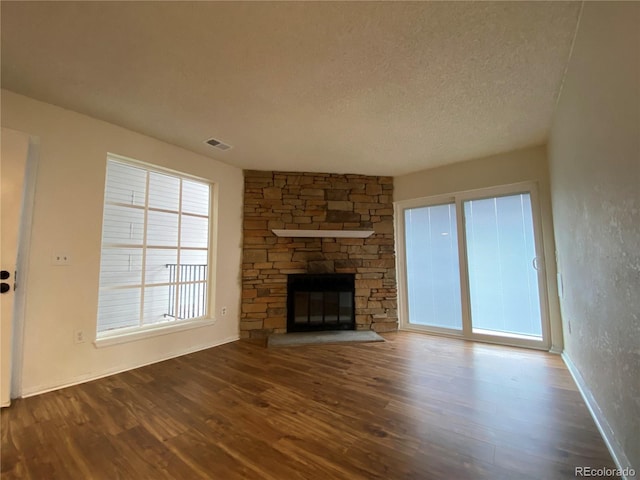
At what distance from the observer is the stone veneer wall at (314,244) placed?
3797 mm

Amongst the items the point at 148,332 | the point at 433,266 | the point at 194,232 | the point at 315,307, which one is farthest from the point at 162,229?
the point at 433,266

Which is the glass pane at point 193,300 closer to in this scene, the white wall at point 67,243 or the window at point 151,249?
the window at point 151,249

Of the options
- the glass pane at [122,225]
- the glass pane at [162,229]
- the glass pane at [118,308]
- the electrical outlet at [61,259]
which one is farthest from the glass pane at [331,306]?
the electrical outlet at [61,259]

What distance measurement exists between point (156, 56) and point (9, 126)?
1.47 metres

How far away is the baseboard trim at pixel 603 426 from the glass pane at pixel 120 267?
12.7ft

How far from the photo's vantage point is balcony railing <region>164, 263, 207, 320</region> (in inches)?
128

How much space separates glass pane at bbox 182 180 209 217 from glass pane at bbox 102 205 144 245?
0.55 meters

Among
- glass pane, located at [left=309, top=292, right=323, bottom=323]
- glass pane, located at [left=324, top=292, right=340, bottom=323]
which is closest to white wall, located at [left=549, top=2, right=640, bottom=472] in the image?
glass pane, located at [left=324, top=292, right=340, bottom=323]

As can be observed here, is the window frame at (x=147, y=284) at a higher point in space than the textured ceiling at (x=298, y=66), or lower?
lower

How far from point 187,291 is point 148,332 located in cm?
69

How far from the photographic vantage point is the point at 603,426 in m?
1.54

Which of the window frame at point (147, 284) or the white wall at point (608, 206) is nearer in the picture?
the white wall at point (608, 206)

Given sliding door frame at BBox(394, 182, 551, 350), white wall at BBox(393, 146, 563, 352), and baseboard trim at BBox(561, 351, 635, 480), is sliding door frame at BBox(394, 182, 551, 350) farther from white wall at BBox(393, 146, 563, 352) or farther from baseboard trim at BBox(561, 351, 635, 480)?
baseboard trim at BBox(561, 351, 635, 480)

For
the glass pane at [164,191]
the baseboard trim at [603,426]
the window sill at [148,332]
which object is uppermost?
the glass pane at [164,191]
